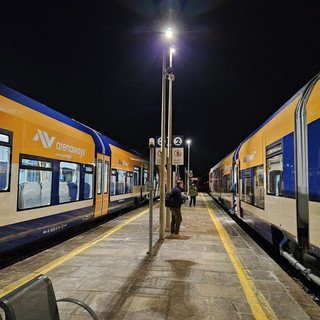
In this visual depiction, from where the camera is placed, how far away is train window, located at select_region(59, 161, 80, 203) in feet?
26.7

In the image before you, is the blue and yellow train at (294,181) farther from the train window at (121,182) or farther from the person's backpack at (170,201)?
the train window at (121,182)

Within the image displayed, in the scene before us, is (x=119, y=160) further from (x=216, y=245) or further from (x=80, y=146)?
(x=216, y=245)

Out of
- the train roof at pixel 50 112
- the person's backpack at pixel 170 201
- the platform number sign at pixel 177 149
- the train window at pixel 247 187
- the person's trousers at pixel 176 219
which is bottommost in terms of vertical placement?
the person's trousers at pixel 176 219

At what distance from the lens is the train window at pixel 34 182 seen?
248 inches

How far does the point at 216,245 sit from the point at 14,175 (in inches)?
197

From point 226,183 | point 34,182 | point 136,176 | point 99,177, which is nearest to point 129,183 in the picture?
point 136,176

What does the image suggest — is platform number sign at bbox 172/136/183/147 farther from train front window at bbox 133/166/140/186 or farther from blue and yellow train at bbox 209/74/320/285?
train front window at bbox 133/166/140/186

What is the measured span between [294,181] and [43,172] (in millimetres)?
5257

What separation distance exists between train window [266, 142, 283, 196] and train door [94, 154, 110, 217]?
5866mm

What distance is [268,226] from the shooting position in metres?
7.27

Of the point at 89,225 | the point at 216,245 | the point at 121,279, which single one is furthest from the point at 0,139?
the point at 89,225

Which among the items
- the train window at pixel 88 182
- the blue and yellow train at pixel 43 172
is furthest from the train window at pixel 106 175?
the train window at pixel 88 182

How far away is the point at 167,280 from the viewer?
202 inches

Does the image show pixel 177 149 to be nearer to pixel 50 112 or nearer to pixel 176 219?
pixel 176 219
